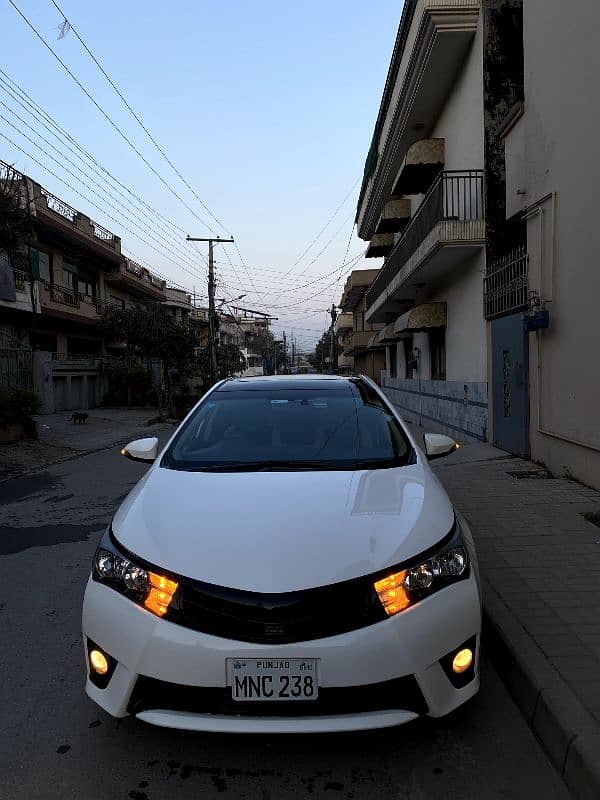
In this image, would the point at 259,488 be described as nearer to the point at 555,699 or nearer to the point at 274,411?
the point at 274,411

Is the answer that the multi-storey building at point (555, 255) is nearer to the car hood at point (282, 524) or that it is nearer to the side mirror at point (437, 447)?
the side mirror at point (437, 447)

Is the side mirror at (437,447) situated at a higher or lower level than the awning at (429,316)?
lower

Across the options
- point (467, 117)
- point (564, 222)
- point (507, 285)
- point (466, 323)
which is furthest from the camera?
point (466, 323)

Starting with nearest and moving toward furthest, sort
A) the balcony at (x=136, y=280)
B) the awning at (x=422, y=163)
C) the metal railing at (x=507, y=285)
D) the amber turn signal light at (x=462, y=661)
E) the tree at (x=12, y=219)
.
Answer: the amber turn signal light at (x=462, y=661) < the metal railing at (x=507, y=285) < the tree at (x=12, y=219) < the awning at (x=422, y=163) < the balcony at (x=136, y=280)

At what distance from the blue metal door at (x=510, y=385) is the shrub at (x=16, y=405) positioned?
10.2m

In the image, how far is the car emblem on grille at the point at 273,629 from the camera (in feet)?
7.70

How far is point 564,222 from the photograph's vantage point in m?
7.95

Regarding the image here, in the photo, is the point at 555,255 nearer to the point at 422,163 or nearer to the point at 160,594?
the point at 160,594

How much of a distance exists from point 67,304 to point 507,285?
2249 centimetres

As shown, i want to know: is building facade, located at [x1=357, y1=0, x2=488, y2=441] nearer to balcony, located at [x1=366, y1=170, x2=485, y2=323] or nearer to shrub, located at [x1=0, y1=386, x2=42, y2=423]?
balcony, located at [x1=366, y1=170, x2=485, y2=323]

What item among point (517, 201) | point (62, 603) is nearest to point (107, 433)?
point (517, 201)

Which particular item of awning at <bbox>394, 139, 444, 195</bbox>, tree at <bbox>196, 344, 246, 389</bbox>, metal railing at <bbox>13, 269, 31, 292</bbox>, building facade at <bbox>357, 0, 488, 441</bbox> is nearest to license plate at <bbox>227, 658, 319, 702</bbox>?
building facade at <bbox>357, 0, 488, 441</bbox>

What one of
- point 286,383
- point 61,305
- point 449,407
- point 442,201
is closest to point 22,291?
point 61,305

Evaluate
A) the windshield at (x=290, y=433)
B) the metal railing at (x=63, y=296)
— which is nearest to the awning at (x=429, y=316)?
the windshield at (x=290, y=433)
